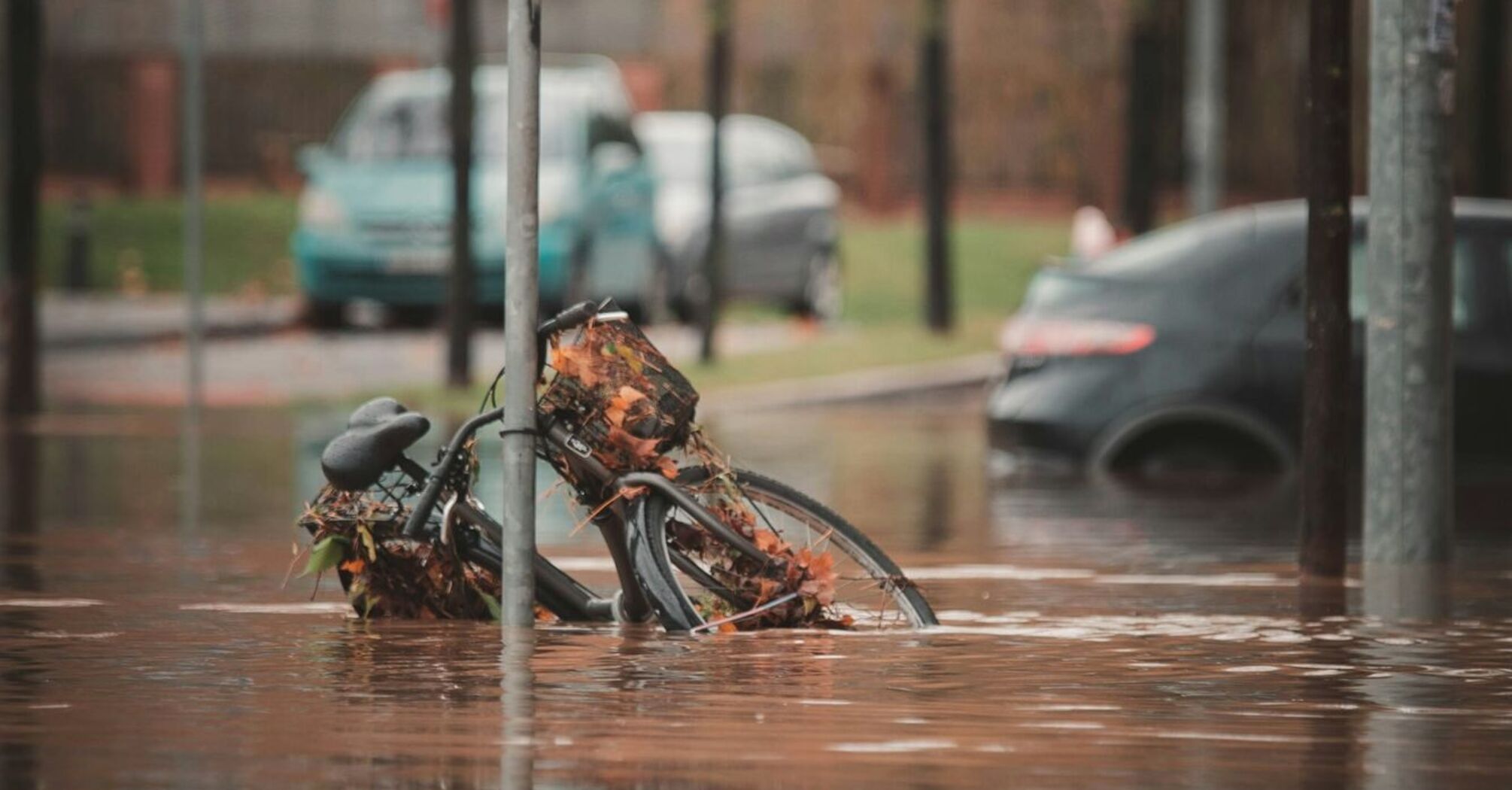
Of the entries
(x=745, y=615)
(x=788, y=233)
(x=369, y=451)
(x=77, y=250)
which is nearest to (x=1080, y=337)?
(x=745, y=615)

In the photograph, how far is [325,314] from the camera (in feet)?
93.0

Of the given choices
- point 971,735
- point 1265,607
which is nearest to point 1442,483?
point 1265,607

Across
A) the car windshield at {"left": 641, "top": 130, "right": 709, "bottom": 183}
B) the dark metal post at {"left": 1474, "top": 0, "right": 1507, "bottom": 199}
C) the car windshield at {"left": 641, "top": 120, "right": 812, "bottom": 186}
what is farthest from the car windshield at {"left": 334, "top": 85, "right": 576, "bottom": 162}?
the dark metal post at {"left": 1474, "top": 0, "right": 1507, "bottom": 199}

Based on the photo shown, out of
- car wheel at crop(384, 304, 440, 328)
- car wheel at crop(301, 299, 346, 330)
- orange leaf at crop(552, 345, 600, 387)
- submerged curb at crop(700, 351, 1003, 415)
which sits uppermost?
orange leaf at crop(552, 345, 600, 387)

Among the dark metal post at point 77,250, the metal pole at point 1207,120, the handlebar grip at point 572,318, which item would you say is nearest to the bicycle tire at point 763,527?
the handlebar grip at point 572,318

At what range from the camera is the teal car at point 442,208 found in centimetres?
2738

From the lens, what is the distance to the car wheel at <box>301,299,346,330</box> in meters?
28.2

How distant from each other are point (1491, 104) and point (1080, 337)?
606 inches

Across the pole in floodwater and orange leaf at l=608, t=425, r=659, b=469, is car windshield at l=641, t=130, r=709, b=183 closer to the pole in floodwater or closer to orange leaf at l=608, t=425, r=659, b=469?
the pole in floodwater

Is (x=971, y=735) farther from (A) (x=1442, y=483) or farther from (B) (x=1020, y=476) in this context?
(B) (x=1020, y=476)

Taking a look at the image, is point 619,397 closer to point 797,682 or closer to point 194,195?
point 797,682

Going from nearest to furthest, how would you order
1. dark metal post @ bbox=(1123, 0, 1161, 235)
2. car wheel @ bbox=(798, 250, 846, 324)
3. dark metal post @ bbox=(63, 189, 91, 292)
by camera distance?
dark metal post @ bbox=(1123, 0, 1161, 235)
car wheel @ bbox=(798, 250, 846, 324)
dark metal post @ bbox=(63, 189, 91, 292)

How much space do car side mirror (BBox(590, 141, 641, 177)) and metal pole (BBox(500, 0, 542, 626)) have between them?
1854 cm

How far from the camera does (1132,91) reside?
32031 mm
